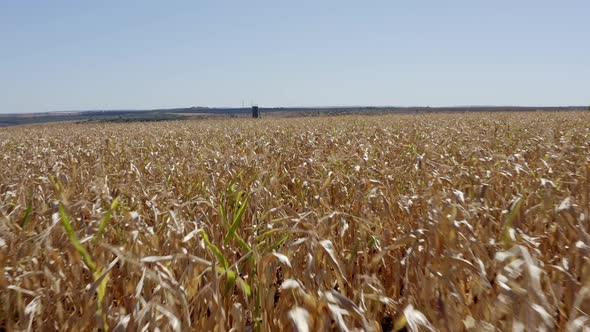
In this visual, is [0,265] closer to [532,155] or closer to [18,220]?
[18,220]

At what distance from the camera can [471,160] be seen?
4.88 meters

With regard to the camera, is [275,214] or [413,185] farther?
[413,185]

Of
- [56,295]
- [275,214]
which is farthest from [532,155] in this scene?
[56,295]

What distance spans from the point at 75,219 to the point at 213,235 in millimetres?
785

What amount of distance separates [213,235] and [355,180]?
60.7 inches

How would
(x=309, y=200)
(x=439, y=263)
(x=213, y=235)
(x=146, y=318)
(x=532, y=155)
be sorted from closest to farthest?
(x=146, y=318) → (x=439, y=263) → (x=213, y=235) → (x=309, y=200) → (x=532, y=155)

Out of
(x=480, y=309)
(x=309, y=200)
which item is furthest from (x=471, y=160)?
(x=480, y=309)

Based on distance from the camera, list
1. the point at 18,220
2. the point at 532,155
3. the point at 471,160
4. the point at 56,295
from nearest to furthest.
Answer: the point at 56,295 → the point at 18,220 → the point at 471,160 → the point at 532,155

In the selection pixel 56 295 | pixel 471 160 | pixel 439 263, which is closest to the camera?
pixel 56 295

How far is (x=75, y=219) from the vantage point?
269 cm

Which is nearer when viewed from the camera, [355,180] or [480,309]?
[480,309]

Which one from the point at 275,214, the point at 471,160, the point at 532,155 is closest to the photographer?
the point at 275,214

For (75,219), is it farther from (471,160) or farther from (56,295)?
(471,160)

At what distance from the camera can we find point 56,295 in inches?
72.7
